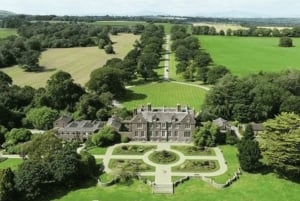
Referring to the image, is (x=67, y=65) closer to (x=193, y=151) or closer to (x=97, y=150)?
(x=97, y=150)

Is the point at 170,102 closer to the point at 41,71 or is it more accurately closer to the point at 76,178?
the point at 76,178

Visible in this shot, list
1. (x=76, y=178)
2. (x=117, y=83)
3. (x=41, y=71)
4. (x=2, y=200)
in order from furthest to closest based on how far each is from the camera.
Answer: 1. (x=41, y=71)
2. (x=117, y=83)
3. (x=76, y=178)
4. (x=2, y=200)

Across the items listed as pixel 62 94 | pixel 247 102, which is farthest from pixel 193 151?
pixel 62 94

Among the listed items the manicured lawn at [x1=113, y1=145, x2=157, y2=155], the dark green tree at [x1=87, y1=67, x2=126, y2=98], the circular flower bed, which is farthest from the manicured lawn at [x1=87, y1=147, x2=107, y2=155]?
the dark green tree at [x1=87, y1=67, x2=126, y2=98]

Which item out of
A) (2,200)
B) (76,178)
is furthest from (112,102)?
(2,200)

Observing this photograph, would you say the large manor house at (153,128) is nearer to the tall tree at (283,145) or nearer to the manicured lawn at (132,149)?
the manicured lawn at (132,149)

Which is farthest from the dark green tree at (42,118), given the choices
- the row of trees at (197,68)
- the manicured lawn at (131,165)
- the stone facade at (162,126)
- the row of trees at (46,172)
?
the row of trees at (197,68)

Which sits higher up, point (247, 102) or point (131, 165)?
point (247, 102)
